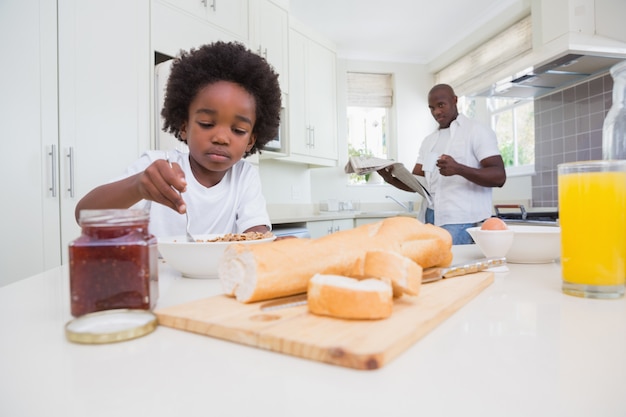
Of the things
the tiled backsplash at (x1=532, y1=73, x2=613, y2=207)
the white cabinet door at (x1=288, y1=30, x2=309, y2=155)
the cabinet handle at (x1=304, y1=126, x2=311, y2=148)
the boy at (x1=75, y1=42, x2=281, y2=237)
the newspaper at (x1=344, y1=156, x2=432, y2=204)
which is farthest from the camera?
the cabinet handle at (x1=304, y1=126, x2=311, y2=148)

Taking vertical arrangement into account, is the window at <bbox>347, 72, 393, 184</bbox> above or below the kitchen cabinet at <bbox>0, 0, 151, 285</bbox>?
above

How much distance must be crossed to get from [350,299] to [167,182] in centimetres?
50

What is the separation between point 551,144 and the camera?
11.6ft

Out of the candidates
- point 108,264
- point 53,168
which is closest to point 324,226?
point 53,168

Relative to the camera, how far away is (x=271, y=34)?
11.0 ft

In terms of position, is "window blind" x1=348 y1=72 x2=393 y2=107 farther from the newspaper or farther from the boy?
the boy

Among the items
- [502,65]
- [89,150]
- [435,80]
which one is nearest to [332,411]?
[89,150]

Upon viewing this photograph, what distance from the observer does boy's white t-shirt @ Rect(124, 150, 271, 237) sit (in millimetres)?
1369

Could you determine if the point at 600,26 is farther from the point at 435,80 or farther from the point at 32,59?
the point at 32,59

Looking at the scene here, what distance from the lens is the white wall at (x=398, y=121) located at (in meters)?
4.88

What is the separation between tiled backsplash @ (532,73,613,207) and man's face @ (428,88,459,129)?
4.72 ft

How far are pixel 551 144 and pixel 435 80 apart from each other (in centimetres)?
209

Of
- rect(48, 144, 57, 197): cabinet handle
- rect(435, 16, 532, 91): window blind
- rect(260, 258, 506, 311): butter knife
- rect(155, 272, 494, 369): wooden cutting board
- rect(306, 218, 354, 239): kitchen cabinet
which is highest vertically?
rect(435, 16, 532, 91): window blind

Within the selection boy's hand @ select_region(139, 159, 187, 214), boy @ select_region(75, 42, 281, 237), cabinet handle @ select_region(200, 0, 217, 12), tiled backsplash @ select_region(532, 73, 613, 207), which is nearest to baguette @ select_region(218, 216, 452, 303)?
boy's hand @ select_region(139, 159, 187, 214)
